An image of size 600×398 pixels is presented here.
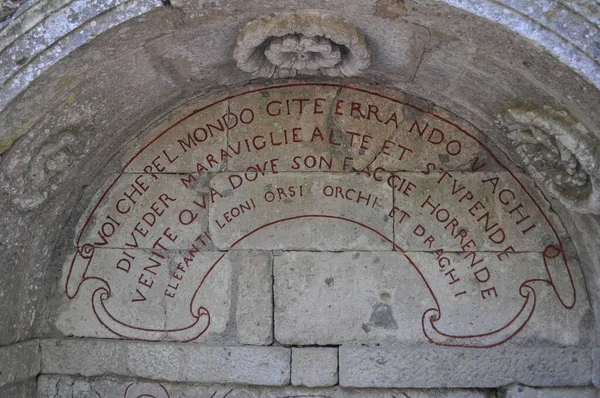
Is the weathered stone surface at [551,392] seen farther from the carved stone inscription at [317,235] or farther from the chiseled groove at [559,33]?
the chiseled groove at [559,33]

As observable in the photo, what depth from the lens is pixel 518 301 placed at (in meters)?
3.61

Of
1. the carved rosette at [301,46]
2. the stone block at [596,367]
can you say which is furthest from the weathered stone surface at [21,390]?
the stone block at [596,367]

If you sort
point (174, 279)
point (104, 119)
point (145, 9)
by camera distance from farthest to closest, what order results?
1. point (174, 279)
2. point (104, 119)
3. point (145, 9)

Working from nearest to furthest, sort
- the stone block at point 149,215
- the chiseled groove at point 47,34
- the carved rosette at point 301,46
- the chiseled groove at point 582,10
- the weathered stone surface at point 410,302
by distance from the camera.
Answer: the chiseled groove at point 582,10 < the chiseled groove at point 47,34 < the carved rosette at point 301,46 < the weathered stone surface at point 410,302 < the stone block at point 149,215

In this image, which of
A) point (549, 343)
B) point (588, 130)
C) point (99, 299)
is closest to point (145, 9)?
point (99, 299)

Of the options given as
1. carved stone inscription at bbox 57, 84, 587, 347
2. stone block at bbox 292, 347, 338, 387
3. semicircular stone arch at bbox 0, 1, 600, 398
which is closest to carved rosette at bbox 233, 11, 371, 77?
semicircular stone arch at bbox 0, 1, 600, 398

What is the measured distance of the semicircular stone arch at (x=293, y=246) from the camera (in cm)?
355

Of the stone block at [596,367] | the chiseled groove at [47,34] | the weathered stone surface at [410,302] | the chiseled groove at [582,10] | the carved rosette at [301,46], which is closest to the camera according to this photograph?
the chiseled groove at [582,10]

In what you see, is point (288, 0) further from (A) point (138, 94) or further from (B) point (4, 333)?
(B) point (4, 333)

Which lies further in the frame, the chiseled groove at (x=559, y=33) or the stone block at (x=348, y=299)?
the stone block at (x=348, y=299)

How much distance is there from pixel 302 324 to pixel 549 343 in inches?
44.9

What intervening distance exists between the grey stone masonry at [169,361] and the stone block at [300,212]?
505 millimetres

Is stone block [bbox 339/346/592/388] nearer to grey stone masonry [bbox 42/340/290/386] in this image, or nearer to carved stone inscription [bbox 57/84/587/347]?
carved stone inscription [bbox 57/84/587/347]

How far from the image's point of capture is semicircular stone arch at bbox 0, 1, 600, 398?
3.55 meters
